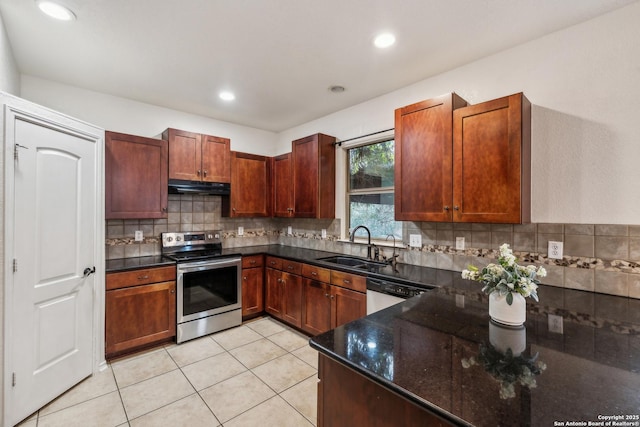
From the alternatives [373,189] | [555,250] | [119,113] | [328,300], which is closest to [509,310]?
[555,250]

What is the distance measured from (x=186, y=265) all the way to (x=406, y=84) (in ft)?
9.65

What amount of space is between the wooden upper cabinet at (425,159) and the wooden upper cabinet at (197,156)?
7.24 ft

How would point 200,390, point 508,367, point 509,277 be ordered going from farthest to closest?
point 200,390, point 509,277, point 508,367

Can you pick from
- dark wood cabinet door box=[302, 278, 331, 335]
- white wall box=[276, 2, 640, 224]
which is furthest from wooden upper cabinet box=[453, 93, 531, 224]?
dark wood cabinet door box=[302, 278, 331, 335]

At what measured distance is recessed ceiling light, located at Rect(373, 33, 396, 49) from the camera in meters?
2.03

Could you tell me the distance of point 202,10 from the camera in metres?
1.79

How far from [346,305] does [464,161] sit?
63.4 inches

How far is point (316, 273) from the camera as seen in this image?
3008 millimetres

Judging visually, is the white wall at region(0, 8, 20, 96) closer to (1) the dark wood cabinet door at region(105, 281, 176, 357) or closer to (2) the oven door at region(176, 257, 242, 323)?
(1) the dark wood cabinet door at region(105, 281, 176, 357)

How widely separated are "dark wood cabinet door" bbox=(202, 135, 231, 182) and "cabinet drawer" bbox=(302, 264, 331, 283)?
1.56 m

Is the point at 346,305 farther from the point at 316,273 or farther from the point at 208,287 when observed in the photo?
the point at 208,287

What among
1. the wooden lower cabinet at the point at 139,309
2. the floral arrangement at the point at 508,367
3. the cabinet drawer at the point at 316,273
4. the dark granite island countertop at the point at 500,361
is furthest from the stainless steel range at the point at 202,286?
the floral arrangement at the point at 508,367

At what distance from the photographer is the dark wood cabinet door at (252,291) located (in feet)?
11.6

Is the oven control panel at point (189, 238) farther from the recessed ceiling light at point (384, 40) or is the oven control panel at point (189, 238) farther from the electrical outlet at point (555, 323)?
the electrical outlet at point (555, 323)
